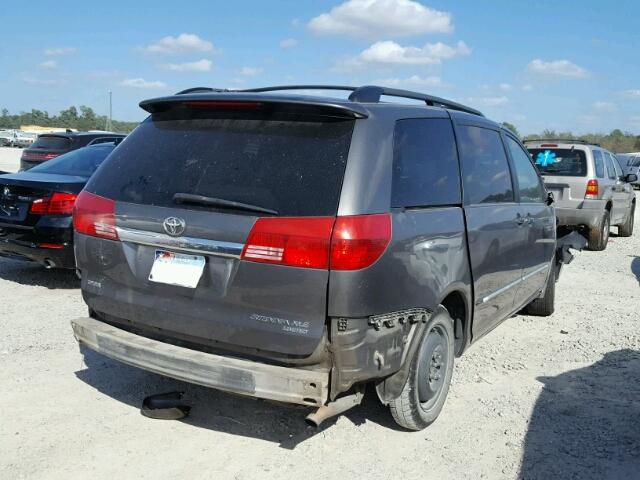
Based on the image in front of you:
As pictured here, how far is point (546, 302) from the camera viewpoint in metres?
6.46

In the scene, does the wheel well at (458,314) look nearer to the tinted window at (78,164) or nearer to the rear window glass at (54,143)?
the tinted window at (78,164)

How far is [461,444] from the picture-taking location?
11.9 feet

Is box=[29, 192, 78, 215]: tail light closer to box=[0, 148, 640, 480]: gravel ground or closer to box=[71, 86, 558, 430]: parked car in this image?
box=[0, 148, 640, 480]: gravel ground

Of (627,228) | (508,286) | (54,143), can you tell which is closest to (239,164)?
(508,286)

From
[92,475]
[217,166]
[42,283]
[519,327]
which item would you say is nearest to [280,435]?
[92,475]

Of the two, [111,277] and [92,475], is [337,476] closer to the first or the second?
[92,475]

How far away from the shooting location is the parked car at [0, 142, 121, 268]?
634 cm

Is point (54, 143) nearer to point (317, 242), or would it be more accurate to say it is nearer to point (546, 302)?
point (546, 302)

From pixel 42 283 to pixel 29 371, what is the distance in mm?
2861

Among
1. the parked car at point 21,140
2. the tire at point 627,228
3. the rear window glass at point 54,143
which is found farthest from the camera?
the parked car at point 21,140

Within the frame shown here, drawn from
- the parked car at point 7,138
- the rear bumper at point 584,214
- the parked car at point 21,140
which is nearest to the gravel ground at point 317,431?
the rear bumper at point 584,214

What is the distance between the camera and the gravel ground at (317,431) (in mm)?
3275

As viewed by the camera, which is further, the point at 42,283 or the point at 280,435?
the point at 42,283

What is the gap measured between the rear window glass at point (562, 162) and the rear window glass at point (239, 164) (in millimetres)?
8800
